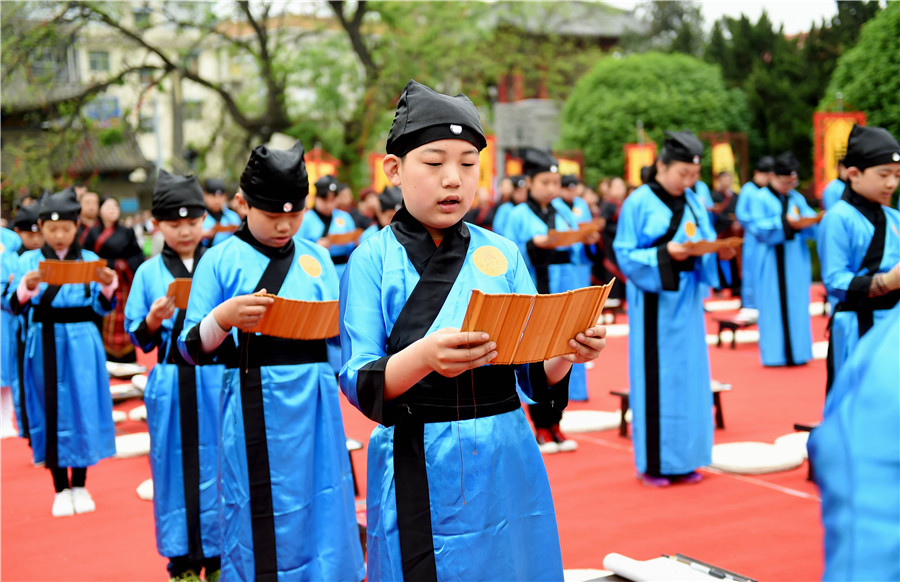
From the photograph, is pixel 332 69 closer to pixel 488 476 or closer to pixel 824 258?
pixel 824 258

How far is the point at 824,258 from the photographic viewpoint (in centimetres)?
484

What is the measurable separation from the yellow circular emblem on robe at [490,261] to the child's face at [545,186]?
4810 mm

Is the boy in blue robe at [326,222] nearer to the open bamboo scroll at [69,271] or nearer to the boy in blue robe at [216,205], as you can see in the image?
the boy in blue robe at [216,205]

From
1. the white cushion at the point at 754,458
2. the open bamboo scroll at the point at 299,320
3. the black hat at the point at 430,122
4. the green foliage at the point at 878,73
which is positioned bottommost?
the white cushion at the point at 754,458

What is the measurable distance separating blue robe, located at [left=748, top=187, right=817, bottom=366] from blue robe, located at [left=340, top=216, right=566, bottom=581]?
7.56m

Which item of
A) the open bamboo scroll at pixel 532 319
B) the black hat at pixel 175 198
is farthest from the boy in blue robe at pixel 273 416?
the open bamboo scroll at pixel 532 319

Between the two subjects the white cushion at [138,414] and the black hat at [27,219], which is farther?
the white cushion at [138,414]

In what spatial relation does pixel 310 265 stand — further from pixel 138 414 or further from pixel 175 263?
pixel 138 414

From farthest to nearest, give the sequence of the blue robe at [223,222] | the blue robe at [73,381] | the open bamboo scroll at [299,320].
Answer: the blue robe at [223,222]
the blue robe at [73,381]
the open bamboo scroll at [299,320]

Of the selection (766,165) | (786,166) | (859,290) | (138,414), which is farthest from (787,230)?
(138,414)

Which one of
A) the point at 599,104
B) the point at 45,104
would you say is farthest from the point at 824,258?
the point at 599,104

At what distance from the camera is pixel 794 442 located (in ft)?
20.5

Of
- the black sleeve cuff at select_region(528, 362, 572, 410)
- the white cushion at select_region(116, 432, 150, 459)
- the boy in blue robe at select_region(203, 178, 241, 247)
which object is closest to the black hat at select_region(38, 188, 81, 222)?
the white cushion at select_region(116, 432, 150, 459)

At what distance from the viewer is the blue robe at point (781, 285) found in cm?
929
